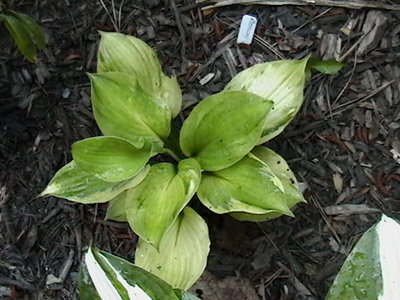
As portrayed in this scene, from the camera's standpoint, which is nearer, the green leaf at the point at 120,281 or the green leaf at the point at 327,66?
the green leaf at the point at 120,281

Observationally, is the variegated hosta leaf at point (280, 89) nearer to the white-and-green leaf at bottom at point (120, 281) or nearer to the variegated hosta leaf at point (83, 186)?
the variegated hosta leaf at point (83, 186)

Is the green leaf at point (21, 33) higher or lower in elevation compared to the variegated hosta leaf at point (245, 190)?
higher

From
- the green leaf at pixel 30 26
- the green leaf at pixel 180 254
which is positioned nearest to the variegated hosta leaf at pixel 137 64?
the green leaf at pixel 30 26

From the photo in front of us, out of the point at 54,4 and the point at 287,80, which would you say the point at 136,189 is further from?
the point at 54,4

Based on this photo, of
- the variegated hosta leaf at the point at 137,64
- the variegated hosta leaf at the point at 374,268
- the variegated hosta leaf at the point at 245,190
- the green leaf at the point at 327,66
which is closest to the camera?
the variegated hosta leaf at the point at 374,268

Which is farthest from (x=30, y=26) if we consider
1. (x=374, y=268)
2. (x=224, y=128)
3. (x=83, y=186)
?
(x=374, y=268)

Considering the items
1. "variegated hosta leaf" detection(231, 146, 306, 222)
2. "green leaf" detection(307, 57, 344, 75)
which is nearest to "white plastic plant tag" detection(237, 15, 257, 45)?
"green leaf" detection(307, 57, 344, 75)
